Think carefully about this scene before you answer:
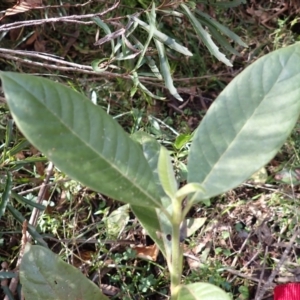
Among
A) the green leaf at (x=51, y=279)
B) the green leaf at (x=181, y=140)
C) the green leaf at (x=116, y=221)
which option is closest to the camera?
the green leaf at (x=51, y=279)

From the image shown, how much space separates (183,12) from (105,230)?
0.76 m

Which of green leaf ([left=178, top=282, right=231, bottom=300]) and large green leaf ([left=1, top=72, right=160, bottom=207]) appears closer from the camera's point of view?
large green leaf ([left=1, top=72, right=160, bottom=207])

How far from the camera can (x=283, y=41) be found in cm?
196

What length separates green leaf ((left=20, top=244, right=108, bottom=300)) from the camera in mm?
1050

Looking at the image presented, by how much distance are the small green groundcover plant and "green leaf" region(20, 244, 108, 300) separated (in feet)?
0.95

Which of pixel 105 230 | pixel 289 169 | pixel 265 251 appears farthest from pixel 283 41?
pixel 105 230

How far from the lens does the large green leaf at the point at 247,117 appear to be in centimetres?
74

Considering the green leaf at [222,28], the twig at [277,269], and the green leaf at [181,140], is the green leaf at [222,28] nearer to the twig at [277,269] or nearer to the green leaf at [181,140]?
the green leaf at [181,140]

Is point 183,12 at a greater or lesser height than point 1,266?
greater

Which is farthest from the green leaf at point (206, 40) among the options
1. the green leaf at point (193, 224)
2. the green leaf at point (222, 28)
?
the green leaf at point (193, 224)

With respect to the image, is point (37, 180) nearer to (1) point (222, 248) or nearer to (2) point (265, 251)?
(1) point (222, 248)

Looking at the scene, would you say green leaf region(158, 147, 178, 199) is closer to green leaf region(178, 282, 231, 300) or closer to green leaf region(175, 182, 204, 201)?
green leaf region(175, 182, 204, 201)

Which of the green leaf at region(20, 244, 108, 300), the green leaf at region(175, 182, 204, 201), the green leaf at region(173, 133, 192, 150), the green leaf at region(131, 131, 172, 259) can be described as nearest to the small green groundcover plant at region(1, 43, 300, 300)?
the green leaf at region(175, 182, 204, 201)

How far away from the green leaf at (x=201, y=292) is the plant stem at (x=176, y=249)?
0.02 meters
